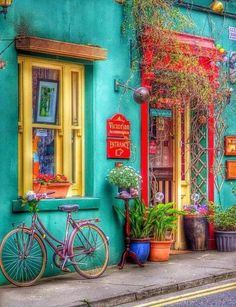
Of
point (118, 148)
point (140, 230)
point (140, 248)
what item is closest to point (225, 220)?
point (140, 230)

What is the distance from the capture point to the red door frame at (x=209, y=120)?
13.4m

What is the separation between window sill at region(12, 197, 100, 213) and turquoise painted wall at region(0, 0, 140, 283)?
0.19 ft

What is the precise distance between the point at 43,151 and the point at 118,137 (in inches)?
57.5

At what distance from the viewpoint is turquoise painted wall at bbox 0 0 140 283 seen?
36.7ft

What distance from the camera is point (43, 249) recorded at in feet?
36.0

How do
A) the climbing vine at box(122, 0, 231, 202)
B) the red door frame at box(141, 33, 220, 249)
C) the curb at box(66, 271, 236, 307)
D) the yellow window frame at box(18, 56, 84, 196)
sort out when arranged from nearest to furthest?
the curb at box(66, 271, 236, 307) → the yellow window frame at box(18, 56, 84, 196) → the climbing vine at box(122, 0, 231, 202) → the red door frame at box(141, 33, 220, 249)

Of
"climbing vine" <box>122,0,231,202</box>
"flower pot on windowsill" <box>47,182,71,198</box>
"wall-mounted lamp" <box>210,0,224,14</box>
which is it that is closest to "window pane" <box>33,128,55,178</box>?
"flower pot on windowsill" <box>47,182,71,198</box>

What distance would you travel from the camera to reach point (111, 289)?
10.4 metres

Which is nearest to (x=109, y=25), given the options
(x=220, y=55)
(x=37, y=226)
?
(x=220, y=55)

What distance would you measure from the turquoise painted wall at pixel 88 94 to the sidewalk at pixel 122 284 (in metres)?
0.69

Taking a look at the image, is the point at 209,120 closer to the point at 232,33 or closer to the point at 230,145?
the point at 230,145

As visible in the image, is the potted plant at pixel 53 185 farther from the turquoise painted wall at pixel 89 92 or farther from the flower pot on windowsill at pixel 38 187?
the turquoise painted wall at pixel 89 92

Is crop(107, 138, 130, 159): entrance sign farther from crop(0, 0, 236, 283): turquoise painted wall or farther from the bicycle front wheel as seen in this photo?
the bicycle front wheel

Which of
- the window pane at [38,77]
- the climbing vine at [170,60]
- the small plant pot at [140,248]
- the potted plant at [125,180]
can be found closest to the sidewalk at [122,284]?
the small plant pot at [140,248]
